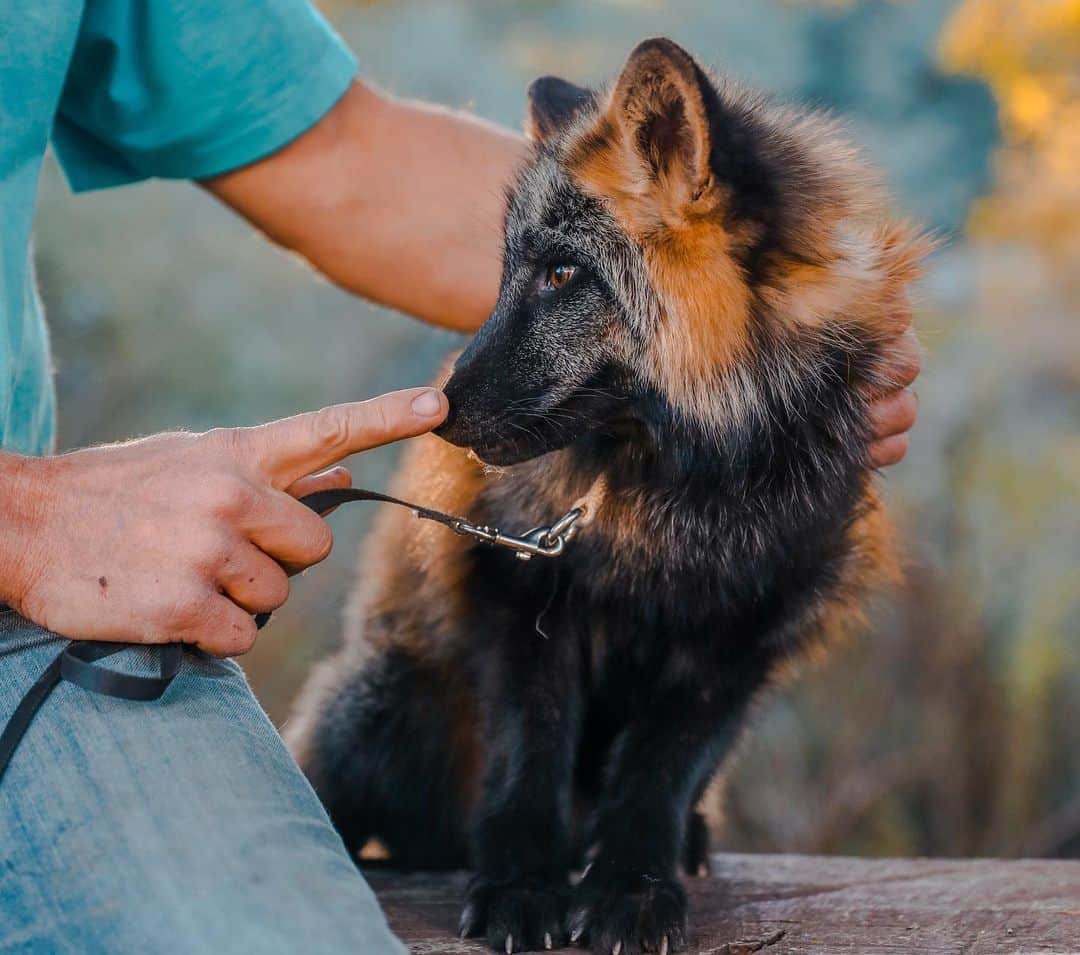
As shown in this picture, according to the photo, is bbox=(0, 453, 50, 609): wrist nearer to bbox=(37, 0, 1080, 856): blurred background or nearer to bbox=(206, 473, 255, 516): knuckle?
bbox=(206, 473, 255, 516): knuckle

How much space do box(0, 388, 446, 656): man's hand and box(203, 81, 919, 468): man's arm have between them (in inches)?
41.1

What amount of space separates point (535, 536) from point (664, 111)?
Result: 77cm

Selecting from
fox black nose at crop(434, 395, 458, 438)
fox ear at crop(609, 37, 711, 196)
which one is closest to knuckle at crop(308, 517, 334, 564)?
fox black nose at crop(434, 395, 458, 438)

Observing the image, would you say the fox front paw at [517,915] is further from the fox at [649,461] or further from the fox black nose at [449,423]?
the fox black nose at [449,423]

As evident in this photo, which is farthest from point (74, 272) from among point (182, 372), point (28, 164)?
point (28, 164)

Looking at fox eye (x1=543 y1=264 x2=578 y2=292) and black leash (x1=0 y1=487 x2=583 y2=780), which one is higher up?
fox eye (x1=543 y1=264 x2=578 y2=292)

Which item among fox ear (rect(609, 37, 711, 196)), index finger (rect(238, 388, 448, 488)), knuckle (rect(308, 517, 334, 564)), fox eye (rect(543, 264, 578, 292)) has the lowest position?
knuckle (rect(308, 517, 334, 564))

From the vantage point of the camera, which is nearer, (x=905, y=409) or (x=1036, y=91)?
(x=905, y=409)

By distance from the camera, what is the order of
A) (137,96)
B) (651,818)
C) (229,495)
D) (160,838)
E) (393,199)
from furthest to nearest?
(393,199), (137,96), (651,818), (229,495), (160,838)

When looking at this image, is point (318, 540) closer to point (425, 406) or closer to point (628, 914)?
point (425, 406)

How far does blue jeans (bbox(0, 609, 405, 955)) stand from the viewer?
1.54 meters

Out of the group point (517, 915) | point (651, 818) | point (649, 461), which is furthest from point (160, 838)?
point (649, 461)

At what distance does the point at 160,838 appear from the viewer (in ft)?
5.29

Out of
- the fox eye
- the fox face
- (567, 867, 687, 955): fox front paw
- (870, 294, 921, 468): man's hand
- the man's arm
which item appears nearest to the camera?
(567, 867, 687, 955): fox front paw
